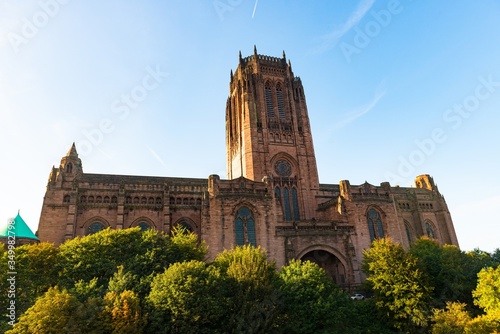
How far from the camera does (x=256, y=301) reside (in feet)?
80.1

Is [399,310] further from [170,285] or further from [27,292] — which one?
[27,292]

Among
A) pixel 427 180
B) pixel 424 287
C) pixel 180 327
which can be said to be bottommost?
pixel 180 327

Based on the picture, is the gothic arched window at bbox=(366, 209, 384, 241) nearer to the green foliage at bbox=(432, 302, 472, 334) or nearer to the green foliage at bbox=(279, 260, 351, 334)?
the green foliage at bbox=(279, 260, 351, 334)

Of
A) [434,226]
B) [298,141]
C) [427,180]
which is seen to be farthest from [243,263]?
[427,180]

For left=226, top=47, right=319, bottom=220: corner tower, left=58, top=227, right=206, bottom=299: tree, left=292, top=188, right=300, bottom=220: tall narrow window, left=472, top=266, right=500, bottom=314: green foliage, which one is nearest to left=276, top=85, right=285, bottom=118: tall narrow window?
left=226, top=47, right=319, bottom=220: corner tower

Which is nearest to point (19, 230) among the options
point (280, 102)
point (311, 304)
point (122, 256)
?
point (122, 256)

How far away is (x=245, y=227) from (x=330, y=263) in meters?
11.6

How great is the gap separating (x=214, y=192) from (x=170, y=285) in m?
16.4

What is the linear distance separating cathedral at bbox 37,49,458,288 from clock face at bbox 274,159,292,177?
154mm

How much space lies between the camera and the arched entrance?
39375 millimetres

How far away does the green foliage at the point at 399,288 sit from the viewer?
87.1ft

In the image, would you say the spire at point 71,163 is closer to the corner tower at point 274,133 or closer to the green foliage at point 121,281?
the corner tower at point 274,133

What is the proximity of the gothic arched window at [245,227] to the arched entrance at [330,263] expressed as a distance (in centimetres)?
660

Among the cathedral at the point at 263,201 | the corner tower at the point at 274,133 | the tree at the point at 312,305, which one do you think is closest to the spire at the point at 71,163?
the cathedral at the point at 263,201
